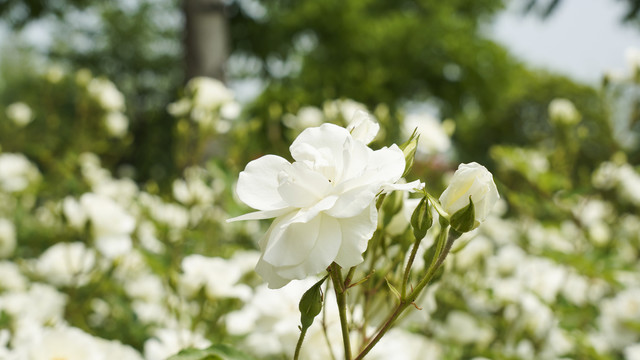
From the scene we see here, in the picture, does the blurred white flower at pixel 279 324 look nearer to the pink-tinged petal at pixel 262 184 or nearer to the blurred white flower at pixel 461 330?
the pink-tinged petal at pixel 262 184

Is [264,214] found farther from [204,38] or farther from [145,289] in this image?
[204,38]

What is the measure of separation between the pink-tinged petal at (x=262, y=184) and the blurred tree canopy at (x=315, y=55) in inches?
276

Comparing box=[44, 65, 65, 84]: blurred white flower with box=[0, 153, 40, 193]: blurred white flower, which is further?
box=[44, 65, 65, 84]: blurred white flower

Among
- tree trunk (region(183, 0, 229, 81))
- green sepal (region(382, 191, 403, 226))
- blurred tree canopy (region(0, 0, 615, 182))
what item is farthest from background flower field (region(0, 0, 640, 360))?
blurred tree canopy (region(0, 0, 615, 182))

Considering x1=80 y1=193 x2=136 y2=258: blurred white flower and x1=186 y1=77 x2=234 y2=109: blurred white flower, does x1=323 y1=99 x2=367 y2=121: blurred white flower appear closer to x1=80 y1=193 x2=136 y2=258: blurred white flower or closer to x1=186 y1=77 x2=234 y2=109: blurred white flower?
x1=186 y1=77 x2=234 y2=109: blurred white flower

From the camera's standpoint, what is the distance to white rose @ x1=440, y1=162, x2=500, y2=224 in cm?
51

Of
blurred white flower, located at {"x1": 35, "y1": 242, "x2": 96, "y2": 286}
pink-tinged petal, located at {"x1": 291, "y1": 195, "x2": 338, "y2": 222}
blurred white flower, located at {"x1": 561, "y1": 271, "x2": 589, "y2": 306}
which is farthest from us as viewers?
blurred white flower, located at {"x1": 561, "y1": 271, "x2": 589, "y2": 306}

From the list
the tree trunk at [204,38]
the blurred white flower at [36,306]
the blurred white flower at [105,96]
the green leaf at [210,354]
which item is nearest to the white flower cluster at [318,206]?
the green leaf at [210,354]

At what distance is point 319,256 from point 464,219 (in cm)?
14

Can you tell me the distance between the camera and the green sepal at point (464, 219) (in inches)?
19.8

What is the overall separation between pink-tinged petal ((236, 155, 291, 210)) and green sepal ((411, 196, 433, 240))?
0.13 meters

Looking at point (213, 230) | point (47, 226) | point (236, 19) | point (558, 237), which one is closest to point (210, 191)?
point (213, 230)

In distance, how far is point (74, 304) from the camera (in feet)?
4.61

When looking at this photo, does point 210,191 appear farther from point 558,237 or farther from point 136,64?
point 136,64
